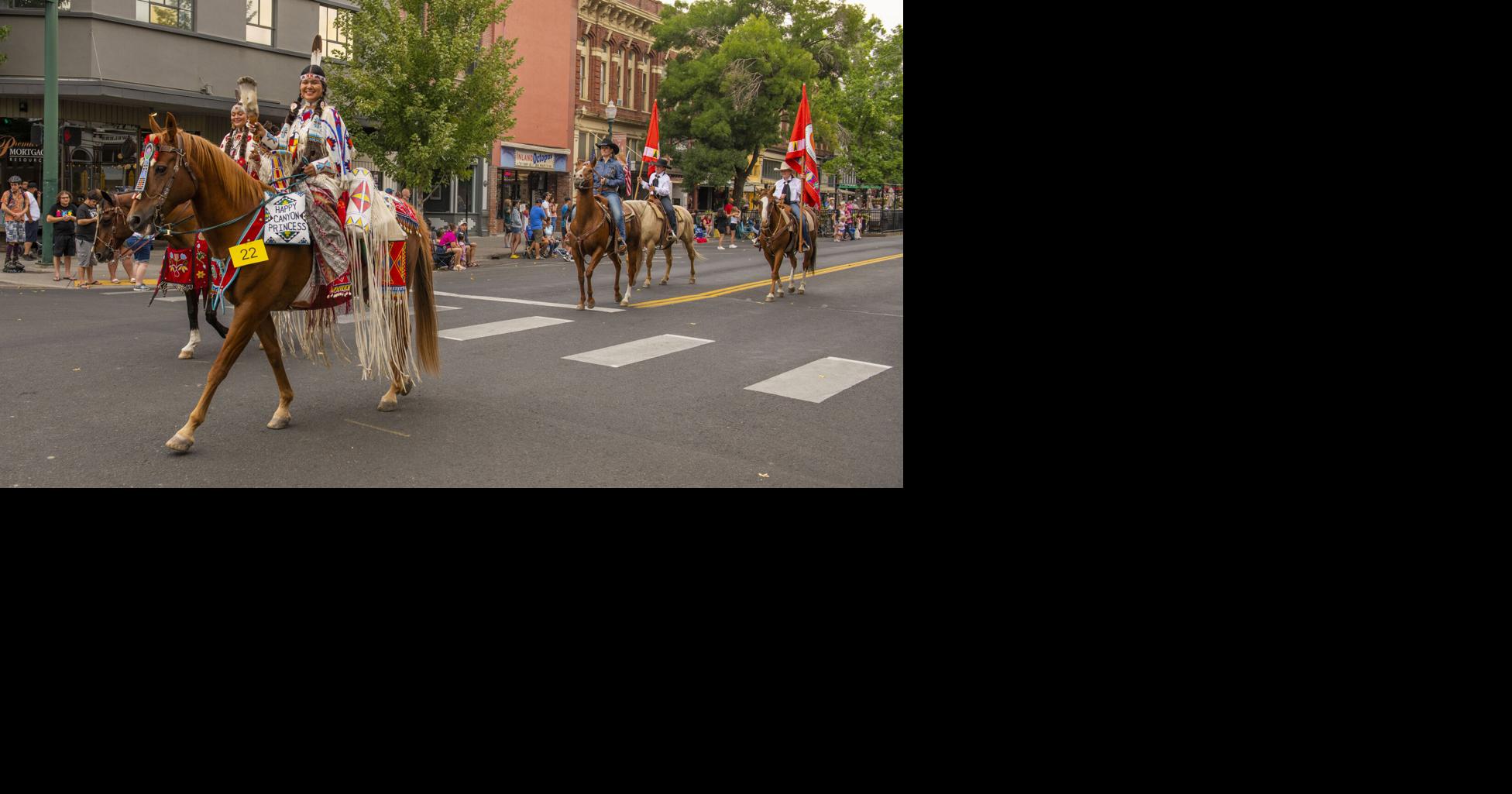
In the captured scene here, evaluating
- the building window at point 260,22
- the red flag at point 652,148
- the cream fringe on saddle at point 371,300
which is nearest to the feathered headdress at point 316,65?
the cream fringe on saddle at point 371,300

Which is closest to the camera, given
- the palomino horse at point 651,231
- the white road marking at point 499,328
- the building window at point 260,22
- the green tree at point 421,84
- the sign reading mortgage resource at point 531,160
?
the white road marking at point 499,328

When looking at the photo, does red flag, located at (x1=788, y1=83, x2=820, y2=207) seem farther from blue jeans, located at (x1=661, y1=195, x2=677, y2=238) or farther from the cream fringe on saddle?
the cream fringe on saddle

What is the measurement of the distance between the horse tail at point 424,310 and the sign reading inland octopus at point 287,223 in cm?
119

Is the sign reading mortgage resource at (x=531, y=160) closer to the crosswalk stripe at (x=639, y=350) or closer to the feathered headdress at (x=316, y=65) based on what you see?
the crosswalk stripe at (x=639, y=350)

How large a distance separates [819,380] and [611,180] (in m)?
6.90

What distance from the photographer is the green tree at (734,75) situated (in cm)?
4850

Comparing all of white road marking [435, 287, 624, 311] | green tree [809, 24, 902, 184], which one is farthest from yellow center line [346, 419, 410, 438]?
green tree [809, 24, 902, 184]

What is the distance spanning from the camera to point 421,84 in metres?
26.4

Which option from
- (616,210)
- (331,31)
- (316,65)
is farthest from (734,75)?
(316,65)

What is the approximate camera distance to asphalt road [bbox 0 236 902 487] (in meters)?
6.79

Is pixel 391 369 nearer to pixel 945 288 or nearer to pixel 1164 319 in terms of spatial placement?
pixel 945 288

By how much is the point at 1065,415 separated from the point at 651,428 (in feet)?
15.2

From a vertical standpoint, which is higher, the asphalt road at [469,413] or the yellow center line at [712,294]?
the yellow center line at [712,294]

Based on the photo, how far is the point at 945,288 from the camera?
3.99 metres
